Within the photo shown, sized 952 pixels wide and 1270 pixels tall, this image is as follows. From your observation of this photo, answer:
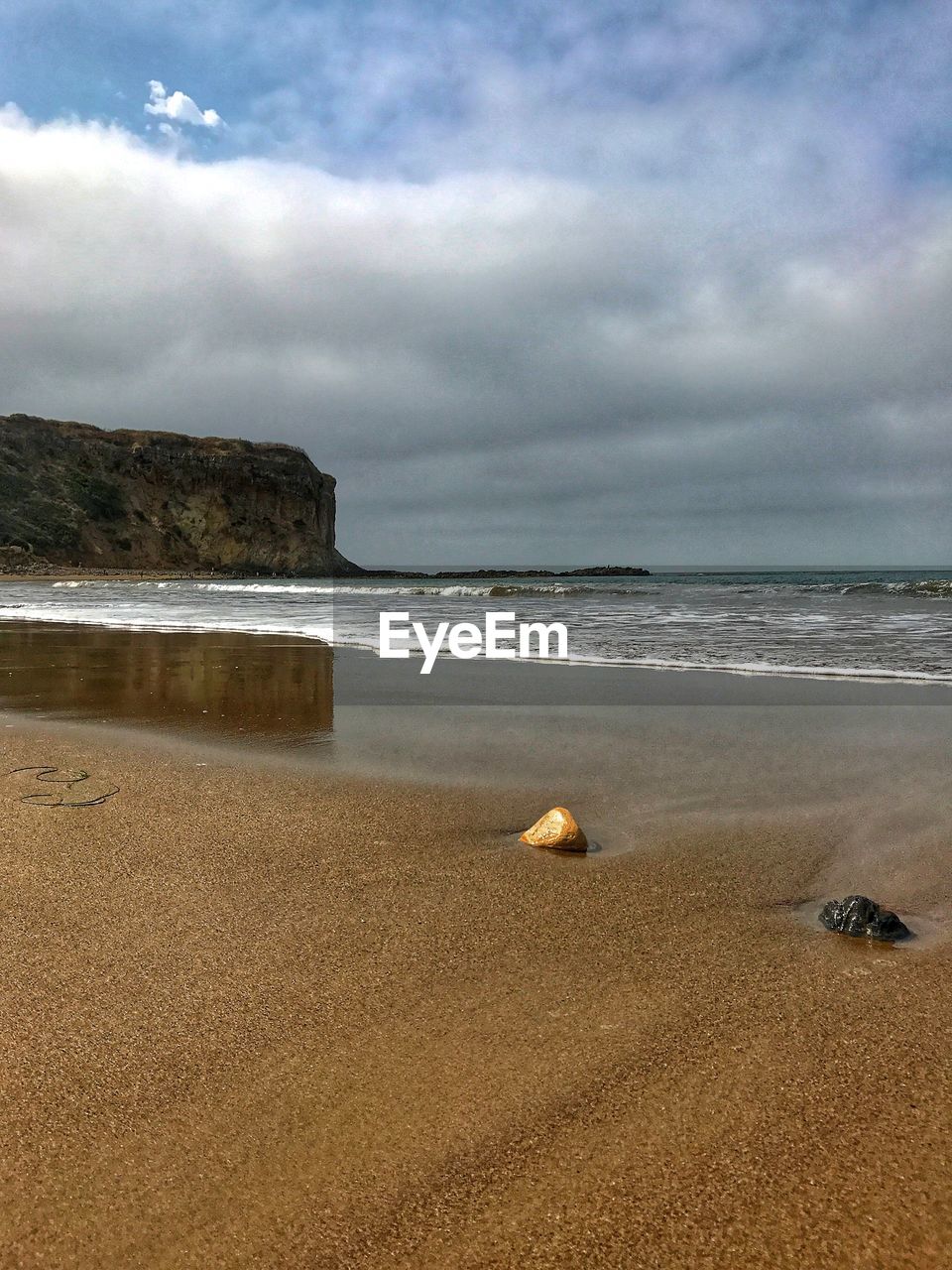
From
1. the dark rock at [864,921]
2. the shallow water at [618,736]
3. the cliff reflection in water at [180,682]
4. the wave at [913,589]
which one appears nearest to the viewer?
the dark rock at [864,921]

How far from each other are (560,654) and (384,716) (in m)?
3.63

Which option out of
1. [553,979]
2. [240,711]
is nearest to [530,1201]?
[553,979]

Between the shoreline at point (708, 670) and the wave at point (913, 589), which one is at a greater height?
the wave at point (913, 589)

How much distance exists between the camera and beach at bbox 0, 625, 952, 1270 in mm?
1079

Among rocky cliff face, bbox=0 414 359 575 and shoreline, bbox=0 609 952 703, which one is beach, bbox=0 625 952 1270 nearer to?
shoreline, bbox=0 609 952 703

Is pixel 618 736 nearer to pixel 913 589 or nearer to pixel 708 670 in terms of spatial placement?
pixel 708 670

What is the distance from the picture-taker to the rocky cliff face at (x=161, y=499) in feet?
204

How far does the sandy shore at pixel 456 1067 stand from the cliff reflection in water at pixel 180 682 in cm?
229

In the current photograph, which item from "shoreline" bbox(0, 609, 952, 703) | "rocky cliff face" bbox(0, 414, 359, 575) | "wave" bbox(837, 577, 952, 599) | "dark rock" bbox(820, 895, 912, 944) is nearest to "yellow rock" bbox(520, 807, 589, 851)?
"dark rock" bbox(820, 895, 912, 944)

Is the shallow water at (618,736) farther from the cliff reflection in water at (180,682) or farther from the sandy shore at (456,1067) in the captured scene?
the sandy shore at (456,1067)

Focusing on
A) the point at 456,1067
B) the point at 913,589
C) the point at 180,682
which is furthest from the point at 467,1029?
the point at 913,589

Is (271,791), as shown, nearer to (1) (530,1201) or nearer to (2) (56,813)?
(2) (56,813)

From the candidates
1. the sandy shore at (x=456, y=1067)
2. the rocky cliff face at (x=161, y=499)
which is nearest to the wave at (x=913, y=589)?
the sandy shore at (x=456, y=1067)

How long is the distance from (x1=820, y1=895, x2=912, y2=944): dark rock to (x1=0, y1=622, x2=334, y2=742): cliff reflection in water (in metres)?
2.76
